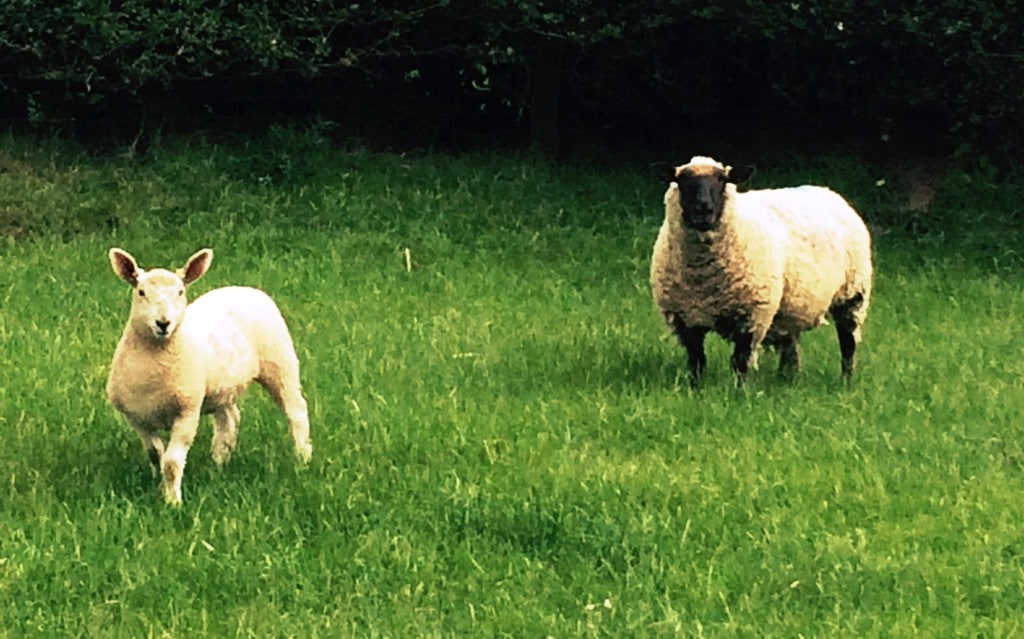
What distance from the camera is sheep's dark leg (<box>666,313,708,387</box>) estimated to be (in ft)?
28.8

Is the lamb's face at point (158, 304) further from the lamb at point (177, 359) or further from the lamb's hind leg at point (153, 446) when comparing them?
the lamb's hind leg at point (153, 446)

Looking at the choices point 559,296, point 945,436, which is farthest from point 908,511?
point 559,296

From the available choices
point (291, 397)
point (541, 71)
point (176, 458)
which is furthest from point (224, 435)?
point (541, 71)

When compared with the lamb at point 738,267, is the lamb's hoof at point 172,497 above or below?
below

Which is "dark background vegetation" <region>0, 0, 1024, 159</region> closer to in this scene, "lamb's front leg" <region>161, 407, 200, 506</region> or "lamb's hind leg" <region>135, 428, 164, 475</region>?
"lamb's hind leg" <region>135, 428, 164, 475</region>

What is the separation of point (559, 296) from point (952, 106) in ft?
19.1

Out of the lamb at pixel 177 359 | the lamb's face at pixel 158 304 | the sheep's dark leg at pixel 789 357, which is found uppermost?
the lamb's face at pixel 158 304

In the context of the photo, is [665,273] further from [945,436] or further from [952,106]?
[952,106]

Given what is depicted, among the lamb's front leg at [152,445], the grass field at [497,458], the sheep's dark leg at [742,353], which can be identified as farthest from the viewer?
the sheep's dark leg at [742,353]

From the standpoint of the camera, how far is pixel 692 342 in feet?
28.9

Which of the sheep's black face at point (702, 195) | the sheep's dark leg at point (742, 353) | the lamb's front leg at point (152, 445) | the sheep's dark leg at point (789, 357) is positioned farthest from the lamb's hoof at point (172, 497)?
the sheep's dark leg at point (789, 357)

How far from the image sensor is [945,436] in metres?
7.51

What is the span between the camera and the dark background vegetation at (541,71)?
13992 mm

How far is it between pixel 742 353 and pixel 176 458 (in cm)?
377
